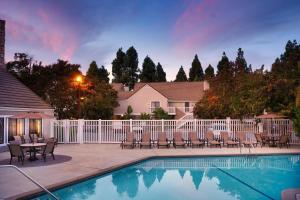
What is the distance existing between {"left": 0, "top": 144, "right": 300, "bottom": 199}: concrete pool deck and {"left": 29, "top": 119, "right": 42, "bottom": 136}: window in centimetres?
386

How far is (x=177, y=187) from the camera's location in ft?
39.2

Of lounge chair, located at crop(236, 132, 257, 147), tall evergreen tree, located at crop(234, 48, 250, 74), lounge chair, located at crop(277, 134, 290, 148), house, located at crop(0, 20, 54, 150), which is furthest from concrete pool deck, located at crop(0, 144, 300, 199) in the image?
tall evergreen tree, located at crop(234, 48, 250, 74)

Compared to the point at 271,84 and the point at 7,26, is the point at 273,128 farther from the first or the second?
the point at 7,26

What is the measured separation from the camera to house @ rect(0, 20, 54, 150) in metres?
18.9

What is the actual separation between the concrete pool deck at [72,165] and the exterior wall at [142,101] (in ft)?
92.3

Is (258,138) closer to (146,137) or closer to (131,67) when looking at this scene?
(146,137)

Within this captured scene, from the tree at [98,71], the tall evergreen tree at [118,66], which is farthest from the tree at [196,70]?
the tree at [98,71]

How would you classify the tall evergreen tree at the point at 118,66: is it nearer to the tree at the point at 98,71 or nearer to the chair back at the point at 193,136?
the tree at the point at 98,71

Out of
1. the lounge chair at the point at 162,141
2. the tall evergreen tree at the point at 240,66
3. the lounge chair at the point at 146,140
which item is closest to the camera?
the lounge chair at the point at 162,141

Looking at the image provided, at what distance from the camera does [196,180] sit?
43.0 feet

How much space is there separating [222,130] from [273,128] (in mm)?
3309

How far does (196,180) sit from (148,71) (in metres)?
Answer: 63.8

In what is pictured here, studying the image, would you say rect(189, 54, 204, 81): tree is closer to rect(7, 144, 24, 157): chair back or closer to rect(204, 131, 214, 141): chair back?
rect(204, 131, 214, 141): chair back

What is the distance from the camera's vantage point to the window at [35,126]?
853 inches
